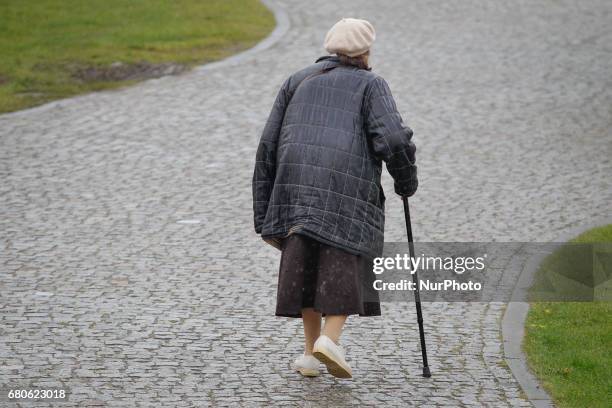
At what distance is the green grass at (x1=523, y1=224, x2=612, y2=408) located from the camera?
5.88m

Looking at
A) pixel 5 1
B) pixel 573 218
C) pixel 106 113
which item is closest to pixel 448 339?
pixel 573 218

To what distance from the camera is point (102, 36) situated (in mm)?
17094

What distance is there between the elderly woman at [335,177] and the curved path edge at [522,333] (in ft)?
3.31

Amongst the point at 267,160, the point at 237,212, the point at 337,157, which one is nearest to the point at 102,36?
the point at 237,212

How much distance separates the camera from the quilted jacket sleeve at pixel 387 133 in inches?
224

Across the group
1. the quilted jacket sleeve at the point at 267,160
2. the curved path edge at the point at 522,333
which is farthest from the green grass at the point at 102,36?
the quilted jacket sleeve at the point at 267,160

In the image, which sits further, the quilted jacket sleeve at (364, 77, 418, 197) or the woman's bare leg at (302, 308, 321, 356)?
the woman's bare leg at (302, 308, 321, 356)

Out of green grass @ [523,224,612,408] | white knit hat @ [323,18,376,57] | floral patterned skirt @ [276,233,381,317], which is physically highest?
white knit hat @ [323,18,376,57]

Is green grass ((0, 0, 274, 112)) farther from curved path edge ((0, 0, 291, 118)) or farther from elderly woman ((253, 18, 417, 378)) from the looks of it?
elderly woman ((253, 18, 417, 378))

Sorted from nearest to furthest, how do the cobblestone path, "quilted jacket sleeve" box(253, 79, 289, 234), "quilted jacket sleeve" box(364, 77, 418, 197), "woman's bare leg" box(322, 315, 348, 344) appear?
"quilted jacket sleeve" box(364, 77, 418, 197) < "woman's bare leg" box(322, 315, 348, 344) < "quilted jacket sleeve" box(253, 79, 289, 234) < the cobblestone path

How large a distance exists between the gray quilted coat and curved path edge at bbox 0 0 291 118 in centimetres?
799

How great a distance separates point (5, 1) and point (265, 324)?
1450cm

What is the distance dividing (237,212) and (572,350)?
155 inches

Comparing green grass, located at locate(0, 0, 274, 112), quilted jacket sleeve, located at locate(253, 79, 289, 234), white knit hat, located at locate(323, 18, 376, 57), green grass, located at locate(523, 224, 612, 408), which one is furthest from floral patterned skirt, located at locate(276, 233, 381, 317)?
green grass, located at locate(0, 0, 274, 112)
